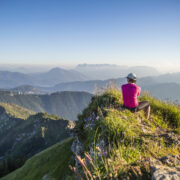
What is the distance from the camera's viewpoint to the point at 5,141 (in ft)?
519

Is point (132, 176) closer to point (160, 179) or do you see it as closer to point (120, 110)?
point (160, 179)

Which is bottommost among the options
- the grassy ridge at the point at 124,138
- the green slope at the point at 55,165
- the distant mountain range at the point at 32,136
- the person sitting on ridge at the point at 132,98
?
the distant mountain range at the point at 32,136

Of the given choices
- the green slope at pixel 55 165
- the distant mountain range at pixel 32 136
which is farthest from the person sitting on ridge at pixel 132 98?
the distant mountain range at pixel 32 136

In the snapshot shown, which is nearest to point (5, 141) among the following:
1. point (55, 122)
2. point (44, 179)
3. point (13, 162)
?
point (55, 122)

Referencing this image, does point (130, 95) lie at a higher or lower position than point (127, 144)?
higher

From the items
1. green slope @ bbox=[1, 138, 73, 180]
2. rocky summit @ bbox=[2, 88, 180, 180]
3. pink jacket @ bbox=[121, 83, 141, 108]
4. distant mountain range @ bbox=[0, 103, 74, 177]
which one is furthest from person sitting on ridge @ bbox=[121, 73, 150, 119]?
distant mountain range @ bbox=[0, 103, 74, 177]

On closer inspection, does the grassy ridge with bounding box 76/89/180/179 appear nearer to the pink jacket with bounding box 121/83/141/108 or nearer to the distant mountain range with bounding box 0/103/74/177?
the pink jacket with bounding box 121/83/141/108

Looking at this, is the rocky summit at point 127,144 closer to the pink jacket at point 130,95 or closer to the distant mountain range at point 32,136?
the pink jacket at point 130,95

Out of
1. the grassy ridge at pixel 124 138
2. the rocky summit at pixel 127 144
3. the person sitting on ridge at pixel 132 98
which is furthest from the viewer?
the person sitting on ridge at pixel 132 98

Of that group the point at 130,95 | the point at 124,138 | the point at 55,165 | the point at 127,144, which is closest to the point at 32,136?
the point at 55,165

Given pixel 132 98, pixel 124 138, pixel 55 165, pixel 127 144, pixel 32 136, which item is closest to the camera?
pixel 127 144

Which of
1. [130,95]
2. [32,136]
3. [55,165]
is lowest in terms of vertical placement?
[32,136]

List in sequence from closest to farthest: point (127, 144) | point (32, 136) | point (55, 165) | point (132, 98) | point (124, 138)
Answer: point (127, 144), point (124, 138), point (132, 98), point (55, 165), point (32, 136)

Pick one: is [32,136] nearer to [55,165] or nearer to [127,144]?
[55,165]
